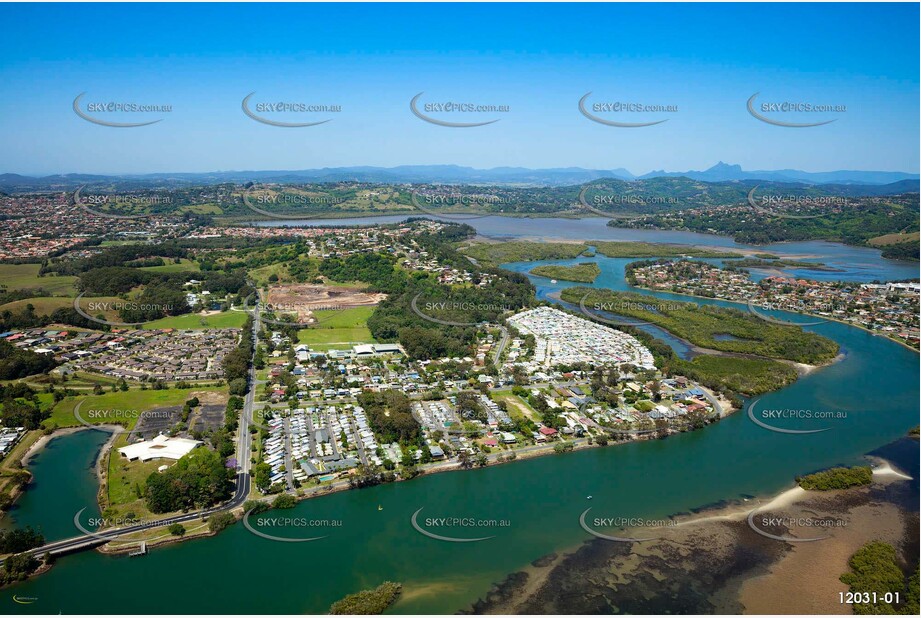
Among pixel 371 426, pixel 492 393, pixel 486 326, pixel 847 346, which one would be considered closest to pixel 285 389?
pixel 371 426

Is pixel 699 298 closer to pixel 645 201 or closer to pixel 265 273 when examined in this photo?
pixel 265 273

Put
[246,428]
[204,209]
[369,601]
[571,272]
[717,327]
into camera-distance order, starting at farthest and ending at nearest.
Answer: [204,209] < [571,272] < [717,327] < [246,428] < [369,601]

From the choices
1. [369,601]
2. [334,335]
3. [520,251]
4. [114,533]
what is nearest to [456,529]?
[369,601]

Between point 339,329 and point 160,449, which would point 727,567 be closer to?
point 160,449

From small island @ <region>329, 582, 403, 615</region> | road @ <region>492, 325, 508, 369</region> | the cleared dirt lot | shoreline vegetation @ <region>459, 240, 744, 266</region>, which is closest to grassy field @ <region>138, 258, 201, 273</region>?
the cleared dirt lot

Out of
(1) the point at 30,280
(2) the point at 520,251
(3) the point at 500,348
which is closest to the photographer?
(3) the point at 500,348

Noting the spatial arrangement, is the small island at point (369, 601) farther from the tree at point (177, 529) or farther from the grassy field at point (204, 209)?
the grassy field at point (204, 209)

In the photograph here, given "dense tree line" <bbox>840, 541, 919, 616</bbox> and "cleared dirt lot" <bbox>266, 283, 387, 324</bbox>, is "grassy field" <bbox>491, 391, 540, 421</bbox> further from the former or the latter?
"cleared dirt lot" <bbox>266, 283, 387, 324</bbox>
